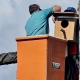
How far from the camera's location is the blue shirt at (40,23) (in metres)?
7.62

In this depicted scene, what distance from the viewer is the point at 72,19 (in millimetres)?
7734

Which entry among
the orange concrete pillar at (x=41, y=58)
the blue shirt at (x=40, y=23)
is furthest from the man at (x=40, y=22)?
the orange concrete pillar at (x=41, y=58)

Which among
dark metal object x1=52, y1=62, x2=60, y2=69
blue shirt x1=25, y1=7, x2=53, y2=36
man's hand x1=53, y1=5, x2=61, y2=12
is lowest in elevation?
dark metal object x1=52, y1=62, x2=60, y2=69

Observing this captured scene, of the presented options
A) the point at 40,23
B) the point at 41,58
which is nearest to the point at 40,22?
the point at 40,23

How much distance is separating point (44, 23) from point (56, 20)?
33cm

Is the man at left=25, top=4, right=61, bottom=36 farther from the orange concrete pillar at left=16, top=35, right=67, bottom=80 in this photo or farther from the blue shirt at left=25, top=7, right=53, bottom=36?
the orange concrete pillar at left=16, top=35, right=67, bottom=80

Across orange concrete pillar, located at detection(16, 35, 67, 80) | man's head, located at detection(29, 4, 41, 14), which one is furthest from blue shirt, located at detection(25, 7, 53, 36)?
orange concrete pillar, located at detection(16, 35, 67, 80)

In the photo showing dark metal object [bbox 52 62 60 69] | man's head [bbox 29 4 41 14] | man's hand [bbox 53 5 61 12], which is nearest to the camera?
dark metal object [bbox 52 62 60 69]

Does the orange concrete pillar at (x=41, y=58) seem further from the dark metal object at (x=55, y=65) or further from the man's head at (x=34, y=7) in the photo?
the man's head at (x=34, y=7)

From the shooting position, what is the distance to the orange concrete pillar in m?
6.89

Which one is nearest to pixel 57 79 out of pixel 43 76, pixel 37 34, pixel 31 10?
pixel 43 76

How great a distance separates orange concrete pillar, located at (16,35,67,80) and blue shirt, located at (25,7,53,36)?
1.67 feet

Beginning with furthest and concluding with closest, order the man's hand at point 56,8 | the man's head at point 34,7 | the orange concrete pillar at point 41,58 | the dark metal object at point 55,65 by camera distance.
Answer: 1. the man's head at point 34,7
2. the man's hand at point 56,8
3. the dark metal object at point 55,65
4. the orange concrete pillar at point 41,58

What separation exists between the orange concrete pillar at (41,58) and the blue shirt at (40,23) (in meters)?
0.51
